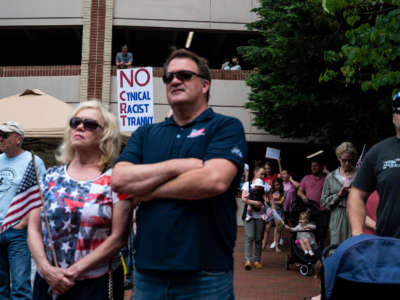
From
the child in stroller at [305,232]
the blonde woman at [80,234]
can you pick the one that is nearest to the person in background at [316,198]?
the child in stroller at [305,232]

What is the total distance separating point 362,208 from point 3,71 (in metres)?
19.4

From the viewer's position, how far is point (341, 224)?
7.68 meters

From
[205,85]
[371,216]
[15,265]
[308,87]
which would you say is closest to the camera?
[205,85]

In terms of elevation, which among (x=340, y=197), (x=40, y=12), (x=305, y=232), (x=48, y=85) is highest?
(x=40, y=12)

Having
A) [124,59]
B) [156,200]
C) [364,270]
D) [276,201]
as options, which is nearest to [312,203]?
[276,201]

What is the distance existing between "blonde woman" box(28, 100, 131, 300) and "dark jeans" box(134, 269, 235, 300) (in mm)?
467

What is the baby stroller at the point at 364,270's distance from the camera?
9.68 feet

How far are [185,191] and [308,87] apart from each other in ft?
41.3

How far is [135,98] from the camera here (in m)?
8.67

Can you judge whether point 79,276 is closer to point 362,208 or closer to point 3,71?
point 362,208

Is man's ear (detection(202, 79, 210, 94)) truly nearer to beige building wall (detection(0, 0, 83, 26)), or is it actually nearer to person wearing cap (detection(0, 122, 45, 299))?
person wearing cap (detection(0, 122, 45, 299))

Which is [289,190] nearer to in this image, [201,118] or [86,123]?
[86,123]

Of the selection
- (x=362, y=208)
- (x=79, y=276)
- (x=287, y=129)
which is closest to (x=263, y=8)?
(x=287, y=129)

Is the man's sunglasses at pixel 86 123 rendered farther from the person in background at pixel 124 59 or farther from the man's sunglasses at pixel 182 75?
the person in background at pixel 124 59
